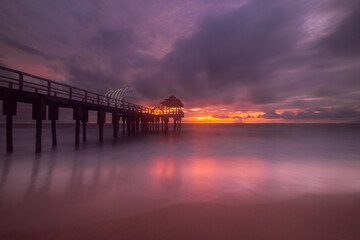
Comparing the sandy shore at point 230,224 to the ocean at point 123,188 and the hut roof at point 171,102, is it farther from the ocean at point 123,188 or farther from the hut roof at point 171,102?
the hut roof at point 171,102

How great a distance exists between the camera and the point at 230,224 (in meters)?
3.29

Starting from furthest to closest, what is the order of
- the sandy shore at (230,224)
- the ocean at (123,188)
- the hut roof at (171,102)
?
1. the hut roof at (171,102)
2. the ocean at (123,188)
3. the sandy shore at (230,224)

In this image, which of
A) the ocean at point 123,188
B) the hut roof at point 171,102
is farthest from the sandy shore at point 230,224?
the hut roof at point 171,102

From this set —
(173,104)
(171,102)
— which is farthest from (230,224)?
(173,104)

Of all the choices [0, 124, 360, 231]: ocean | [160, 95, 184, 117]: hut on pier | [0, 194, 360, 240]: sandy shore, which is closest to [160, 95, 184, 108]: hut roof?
[160, 95, 184, 117]: hut on pier

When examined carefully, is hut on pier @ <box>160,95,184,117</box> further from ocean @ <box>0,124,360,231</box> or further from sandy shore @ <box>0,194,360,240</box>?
sandy shore @ <box>0,194,360,240</box>

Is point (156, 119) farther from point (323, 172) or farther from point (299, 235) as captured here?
point (299, 235)

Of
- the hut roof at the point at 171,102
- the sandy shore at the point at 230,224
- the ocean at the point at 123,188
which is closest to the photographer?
the sandy shore at the point at 230,224

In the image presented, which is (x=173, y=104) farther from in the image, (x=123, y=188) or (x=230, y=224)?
(x=230, y=224)

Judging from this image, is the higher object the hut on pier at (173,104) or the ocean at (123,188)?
the hut on pier at (173,104)

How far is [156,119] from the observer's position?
3344cm

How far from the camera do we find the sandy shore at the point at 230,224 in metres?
2.94

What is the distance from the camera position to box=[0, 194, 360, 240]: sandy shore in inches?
116

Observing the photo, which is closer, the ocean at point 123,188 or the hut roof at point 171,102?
the ocean at point 123,188
